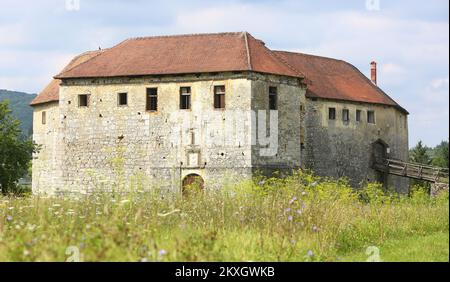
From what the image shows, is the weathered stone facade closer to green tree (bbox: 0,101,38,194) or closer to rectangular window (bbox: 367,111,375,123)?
green tree (bbox: 0,101,38,194)

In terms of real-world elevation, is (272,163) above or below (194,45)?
below

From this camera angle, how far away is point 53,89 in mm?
39938

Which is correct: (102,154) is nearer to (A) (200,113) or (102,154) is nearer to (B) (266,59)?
(A) (200,113)

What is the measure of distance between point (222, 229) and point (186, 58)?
22.1 metres

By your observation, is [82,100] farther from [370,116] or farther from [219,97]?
[370,116]

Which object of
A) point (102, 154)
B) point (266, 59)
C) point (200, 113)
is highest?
point (266, 59)

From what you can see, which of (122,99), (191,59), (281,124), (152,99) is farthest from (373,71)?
(122,99)

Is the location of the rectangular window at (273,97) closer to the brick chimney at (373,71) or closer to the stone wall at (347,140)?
Result: the stone wall at (347,140)

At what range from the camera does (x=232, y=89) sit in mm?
30953

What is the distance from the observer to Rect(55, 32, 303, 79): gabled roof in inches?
1246

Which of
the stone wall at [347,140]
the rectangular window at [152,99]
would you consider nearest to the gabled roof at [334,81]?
the stone wall at [347,140]

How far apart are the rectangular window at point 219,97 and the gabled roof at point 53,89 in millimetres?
10780
